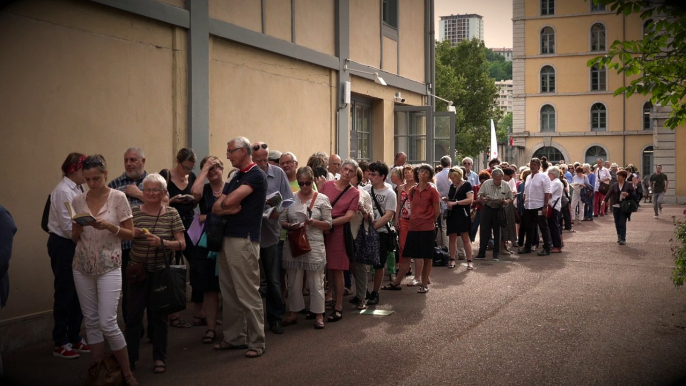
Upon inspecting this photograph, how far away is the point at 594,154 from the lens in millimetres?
60969

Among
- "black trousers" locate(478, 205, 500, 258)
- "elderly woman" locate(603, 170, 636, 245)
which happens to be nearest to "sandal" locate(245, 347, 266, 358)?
"black trousers" locate(478, 205, 500, 258)

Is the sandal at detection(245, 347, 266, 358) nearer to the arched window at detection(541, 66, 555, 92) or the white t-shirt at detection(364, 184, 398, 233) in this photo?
the white t-shirt at detection(364, 184, 398, 233)

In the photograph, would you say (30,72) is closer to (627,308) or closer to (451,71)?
(627,308)

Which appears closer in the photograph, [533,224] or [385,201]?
[385,201]

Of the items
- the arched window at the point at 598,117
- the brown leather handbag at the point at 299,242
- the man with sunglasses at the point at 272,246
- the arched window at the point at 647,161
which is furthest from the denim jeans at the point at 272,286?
the arched window at the point at 598,117

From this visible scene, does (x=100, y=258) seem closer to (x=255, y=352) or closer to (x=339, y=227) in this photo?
(x=255, y=352)

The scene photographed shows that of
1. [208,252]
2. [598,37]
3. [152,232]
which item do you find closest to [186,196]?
[208,252]

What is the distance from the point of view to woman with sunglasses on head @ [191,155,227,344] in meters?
8.09

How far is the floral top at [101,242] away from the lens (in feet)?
20.1

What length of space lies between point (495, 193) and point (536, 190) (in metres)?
1.54

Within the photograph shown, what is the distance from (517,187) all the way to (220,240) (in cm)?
1264

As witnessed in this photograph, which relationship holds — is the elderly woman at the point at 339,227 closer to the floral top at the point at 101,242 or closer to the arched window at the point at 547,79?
the floral top at the point at 101,242

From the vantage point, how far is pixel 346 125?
16.4 m

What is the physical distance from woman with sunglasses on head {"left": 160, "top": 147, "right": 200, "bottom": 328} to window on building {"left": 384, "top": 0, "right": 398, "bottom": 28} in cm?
1102
